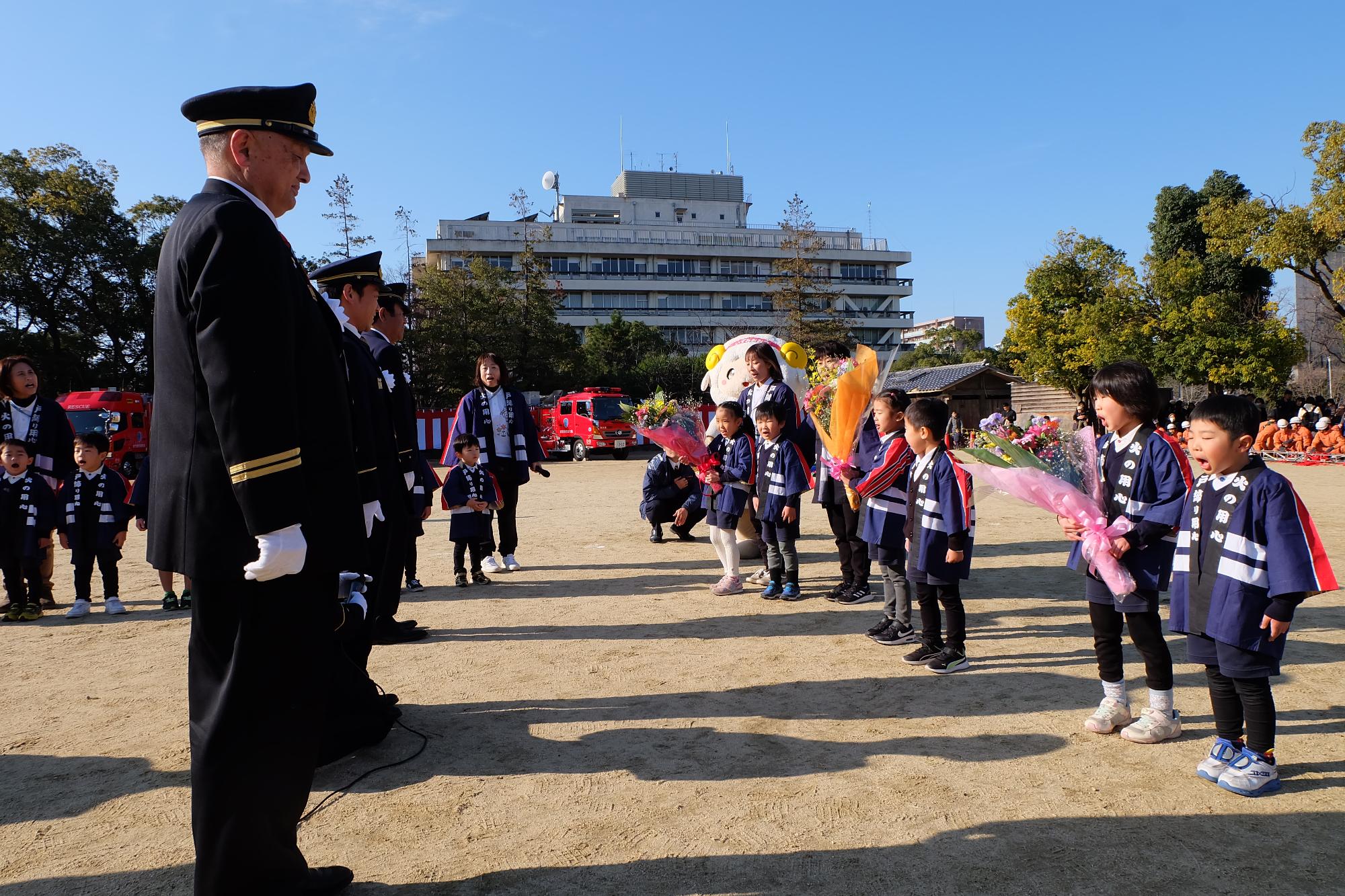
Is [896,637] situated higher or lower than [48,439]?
lower

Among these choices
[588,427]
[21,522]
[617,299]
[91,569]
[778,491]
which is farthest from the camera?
[617,299]

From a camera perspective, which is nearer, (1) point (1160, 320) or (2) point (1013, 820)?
(2) point (1013, 820)

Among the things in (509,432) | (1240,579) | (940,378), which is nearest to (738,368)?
(509,432)

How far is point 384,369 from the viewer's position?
4938mm

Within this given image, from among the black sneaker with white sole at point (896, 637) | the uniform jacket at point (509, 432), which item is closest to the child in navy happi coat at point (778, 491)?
the black sneaker with white sole at point (896, 637)

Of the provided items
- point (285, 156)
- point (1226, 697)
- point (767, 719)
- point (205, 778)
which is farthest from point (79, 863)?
point (1226, 697)

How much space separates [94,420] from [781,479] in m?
20.5

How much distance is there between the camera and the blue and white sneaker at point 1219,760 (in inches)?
126

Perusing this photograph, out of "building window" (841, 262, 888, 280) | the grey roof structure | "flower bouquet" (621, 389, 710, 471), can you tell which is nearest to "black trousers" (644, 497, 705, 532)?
"flower bouquet" (621, 389, 710, 471)

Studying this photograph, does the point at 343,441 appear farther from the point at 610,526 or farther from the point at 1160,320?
the point at 1160,320

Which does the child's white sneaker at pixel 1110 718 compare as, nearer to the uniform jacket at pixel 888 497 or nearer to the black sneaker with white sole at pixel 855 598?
the uniform jacket at pixel 888 497

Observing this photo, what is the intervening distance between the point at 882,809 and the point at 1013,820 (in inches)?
17.6

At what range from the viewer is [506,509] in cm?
799

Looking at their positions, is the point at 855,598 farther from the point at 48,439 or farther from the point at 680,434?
the point at 48,439
